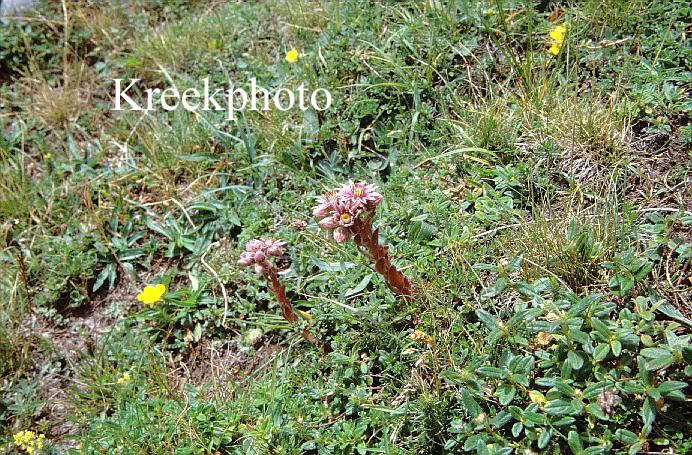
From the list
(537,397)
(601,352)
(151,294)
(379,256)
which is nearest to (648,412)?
(601,352)

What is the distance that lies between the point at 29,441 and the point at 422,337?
1.75 m

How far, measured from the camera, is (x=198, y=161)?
3.64 metres

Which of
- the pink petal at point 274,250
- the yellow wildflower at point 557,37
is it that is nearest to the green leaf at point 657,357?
the pink petal at point 274,250

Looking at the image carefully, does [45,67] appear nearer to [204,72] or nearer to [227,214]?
[204,72]

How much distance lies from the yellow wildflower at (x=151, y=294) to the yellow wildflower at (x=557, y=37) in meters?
2.11

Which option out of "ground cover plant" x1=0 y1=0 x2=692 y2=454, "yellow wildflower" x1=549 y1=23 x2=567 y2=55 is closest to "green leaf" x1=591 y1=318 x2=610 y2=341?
"ground cover plant" x1=0 y1=0 x2=692 y2=454

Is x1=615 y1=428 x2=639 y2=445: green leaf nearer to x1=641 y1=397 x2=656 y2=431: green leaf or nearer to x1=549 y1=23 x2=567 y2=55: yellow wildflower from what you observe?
x1=641 y1=397 x2=656 y2=431: green leaf

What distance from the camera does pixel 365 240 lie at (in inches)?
92.4

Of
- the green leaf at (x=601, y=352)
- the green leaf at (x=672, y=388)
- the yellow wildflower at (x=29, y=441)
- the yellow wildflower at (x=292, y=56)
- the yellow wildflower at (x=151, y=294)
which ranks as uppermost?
the yellow wildflower at (x=292, y=56)

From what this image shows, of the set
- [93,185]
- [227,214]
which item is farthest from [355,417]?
[93,185]

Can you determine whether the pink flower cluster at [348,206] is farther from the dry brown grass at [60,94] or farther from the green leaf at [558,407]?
the dry brown grass at [60,94]

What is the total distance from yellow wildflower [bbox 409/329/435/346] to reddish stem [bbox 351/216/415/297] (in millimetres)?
193

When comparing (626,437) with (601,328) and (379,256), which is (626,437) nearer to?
(601,328)

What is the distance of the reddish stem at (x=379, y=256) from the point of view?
2.32m
